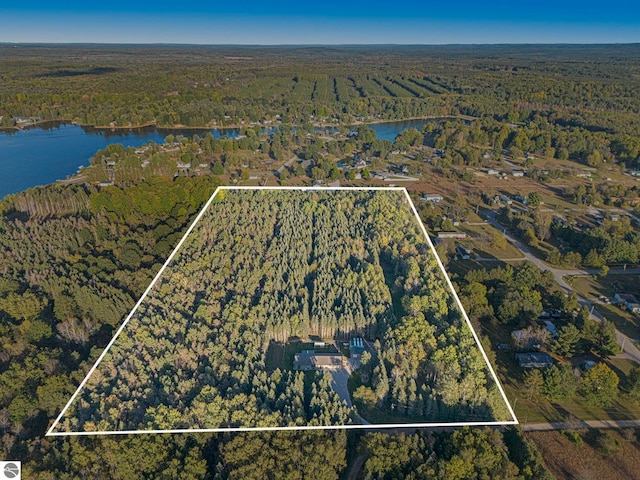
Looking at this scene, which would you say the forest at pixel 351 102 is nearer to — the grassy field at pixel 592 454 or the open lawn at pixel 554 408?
the open lawn at pixel 554 408

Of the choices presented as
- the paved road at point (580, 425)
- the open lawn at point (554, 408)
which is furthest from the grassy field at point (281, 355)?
the open lawn at point (554, 408)

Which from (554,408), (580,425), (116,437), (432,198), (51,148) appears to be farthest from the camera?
(51,148)

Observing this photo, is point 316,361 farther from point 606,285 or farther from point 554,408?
point 606,285

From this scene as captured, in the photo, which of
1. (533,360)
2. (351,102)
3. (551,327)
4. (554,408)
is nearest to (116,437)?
(554,408)

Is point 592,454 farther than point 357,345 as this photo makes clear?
Yes

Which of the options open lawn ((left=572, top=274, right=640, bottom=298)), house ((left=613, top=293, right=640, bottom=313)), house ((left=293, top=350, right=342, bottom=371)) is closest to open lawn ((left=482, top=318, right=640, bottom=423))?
house ((left=613, top=293, right=640, bottom=313))
